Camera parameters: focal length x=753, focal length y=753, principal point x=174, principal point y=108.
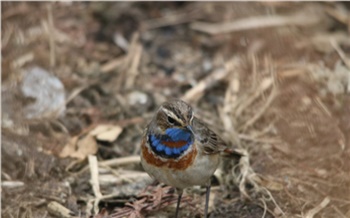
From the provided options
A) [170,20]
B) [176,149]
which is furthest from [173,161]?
[170,20]

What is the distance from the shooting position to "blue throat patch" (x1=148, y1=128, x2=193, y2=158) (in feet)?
17.6

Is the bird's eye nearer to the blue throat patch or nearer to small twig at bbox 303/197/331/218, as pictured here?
the blue throat patch

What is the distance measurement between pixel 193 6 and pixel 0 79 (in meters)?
2.72

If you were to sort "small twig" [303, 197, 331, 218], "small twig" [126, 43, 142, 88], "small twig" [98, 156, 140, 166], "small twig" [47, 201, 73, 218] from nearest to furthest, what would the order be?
"small twig" [303, 197, 331, 218]
"small twig" [47, 201, 73, 218]
"small twig" [98, 156, 140, 166]
"small twig" [126, 43, 142, 88]

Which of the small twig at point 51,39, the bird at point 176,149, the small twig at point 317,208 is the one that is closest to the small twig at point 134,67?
the small twig at point 51,39

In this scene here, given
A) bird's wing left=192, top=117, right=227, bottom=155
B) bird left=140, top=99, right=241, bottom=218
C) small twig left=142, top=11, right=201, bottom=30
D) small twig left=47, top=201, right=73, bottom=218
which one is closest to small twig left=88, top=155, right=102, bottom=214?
small twig left=47, top=201, right=73, bottom=218

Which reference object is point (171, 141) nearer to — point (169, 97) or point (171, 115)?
point (171, 115)

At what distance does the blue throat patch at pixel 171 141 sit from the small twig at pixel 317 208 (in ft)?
3.56

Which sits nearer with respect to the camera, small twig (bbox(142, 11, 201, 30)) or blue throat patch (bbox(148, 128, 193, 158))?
blue throat patch (bbox(148, 128, 193, 158))

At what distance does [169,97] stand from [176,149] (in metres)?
2.30

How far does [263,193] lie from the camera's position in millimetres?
6051

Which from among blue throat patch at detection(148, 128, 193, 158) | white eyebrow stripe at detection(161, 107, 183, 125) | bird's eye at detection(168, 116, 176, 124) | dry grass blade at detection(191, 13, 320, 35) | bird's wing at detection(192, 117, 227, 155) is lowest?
dry grass blade at detection(191, 13, 320, 35)

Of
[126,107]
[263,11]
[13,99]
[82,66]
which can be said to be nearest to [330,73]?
[263,11]

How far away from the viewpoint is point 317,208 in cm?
576
